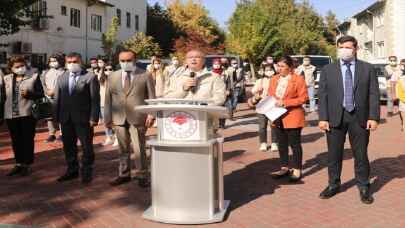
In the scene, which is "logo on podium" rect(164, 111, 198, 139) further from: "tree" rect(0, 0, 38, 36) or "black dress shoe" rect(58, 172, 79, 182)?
"tree" rect(0, 0, 38, 36)

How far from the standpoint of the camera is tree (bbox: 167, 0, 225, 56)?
5456 centimetres

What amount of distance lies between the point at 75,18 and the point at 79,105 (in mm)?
29091

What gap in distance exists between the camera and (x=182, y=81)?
22.0ft

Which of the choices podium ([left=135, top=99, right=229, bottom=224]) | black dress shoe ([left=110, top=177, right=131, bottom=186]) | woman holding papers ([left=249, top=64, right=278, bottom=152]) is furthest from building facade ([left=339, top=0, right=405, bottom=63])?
podium ([left=135, top=99, right=229, bottom=224])

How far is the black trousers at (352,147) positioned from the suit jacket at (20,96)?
14.3 ft

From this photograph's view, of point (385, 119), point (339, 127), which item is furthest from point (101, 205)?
point (385, 119)

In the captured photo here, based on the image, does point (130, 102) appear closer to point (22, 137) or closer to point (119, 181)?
point (119, 181)

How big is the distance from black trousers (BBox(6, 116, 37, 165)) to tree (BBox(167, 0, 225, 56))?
44.1 m

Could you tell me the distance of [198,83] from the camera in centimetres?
665

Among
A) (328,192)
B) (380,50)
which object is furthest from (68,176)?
(380,50)

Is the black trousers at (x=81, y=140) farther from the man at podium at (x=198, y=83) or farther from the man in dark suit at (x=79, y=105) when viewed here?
the man at podium at (x=198, y=83)

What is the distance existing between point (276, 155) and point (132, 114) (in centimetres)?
352

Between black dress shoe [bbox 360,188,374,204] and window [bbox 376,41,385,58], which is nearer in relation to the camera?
black dress shoe [bbox 360,188,374,204]

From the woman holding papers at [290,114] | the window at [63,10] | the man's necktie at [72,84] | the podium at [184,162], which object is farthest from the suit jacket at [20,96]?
the window at [63,10]
